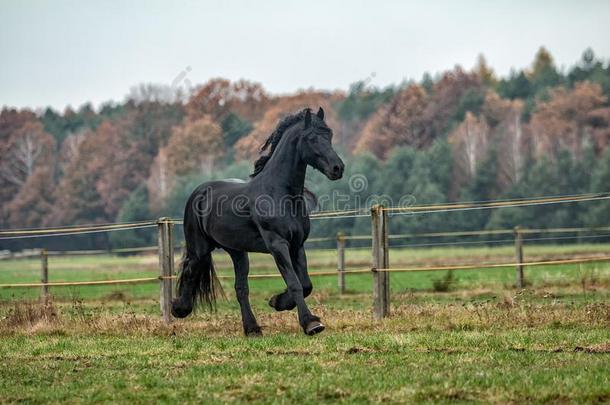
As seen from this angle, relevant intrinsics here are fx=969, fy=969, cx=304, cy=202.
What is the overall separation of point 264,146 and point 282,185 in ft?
2.51

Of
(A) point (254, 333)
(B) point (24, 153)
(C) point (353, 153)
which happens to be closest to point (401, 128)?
(C) point (353, 153)

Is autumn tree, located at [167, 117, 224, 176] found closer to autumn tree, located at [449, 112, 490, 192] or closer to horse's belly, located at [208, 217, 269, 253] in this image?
autumn tree, located at [449, 112, 490, 192]

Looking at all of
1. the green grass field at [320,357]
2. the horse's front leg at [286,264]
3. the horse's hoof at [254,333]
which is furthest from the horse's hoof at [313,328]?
the horse's hoof at [254,333]

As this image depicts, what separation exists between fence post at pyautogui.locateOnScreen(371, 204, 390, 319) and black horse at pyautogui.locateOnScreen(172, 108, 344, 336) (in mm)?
1782

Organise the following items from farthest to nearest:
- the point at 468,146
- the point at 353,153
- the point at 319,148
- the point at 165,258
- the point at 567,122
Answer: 1. the point at 353,153
2. the point at 468,146
3. the point at 567,122
4. the point at 165,258
5. the point at 319,148

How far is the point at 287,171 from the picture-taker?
38.2ft

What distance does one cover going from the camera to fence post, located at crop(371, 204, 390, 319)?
13367mm

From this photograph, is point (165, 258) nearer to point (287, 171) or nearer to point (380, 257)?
point (380, 257)

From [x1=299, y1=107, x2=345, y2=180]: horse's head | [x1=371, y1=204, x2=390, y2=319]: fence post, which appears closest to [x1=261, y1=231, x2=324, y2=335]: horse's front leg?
[x1=299, y1=107, x2=345, y2=180]: horse's head

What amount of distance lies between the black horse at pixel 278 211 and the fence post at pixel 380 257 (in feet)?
5.85

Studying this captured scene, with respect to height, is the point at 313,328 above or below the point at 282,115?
below

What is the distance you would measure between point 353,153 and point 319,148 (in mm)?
58870

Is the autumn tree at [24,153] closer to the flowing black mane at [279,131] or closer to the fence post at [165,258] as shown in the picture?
the fence post at [165,258]

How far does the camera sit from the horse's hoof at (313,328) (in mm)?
10742
